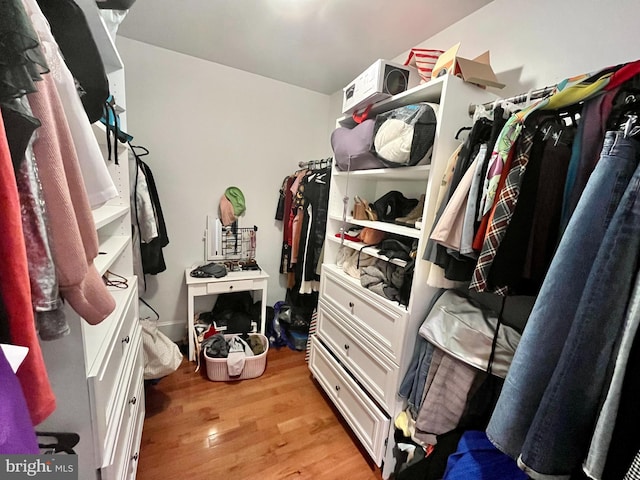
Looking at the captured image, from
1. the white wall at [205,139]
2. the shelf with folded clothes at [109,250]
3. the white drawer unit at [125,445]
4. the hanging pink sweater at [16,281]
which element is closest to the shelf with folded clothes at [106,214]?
the shelf with folded clothes at [109,250]

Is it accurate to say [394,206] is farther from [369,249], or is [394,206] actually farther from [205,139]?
[205,139]

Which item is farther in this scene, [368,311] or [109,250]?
[368,311]

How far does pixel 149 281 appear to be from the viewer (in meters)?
2.22

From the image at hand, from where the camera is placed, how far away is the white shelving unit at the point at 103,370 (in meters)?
0.69

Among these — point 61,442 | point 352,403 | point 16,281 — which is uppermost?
point 16,281

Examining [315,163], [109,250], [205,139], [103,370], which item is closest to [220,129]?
[205,139]

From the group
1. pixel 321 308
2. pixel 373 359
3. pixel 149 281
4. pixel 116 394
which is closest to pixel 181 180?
pixel 149 281

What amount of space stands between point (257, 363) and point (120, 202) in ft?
4.46

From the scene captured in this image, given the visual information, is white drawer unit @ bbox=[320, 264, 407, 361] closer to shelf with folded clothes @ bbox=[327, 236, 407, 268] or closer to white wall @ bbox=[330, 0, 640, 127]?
shelf with folded clothes @ bbox=[327, 236, 407, 268]

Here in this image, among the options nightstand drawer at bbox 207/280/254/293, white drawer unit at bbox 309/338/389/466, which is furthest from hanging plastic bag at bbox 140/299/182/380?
white drawer unit at bbox 309/338/389/466

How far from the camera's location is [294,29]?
5.28ft

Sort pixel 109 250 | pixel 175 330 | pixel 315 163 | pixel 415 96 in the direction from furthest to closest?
pixel 175 330, pixel 315 163, pixel 415 96, pixel 109 250

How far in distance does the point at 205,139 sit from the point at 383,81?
1564 mm

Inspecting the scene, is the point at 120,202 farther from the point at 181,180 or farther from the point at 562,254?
the point at 562,254
